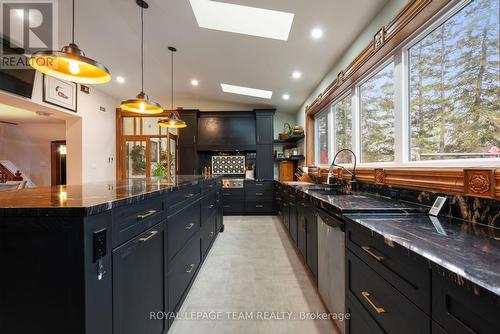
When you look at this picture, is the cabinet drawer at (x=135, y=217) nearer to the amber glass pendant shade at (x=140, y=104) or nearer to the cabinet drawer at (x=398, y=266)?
the cabinet drawer at (x=398, y=266)

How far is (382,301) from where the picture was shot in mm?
939

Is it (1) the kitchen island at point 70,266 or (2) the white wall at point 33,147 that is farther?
(2) the white wall at point 33,147

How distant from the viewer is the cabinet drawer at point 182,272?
1.50 m

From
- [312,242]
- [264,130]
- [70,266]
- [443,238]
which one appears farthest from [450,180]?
[264,130]

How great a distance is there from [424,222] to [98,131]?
6036 mm

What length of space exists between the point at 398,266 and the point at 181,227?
4.70 feet

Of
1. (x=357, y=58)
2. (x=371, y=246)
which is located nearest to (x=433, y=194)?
(x=371, y=246)

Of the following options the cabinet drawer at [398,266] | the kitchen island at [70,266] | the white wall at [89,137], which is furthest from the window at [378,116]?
the white wall at [89,137]

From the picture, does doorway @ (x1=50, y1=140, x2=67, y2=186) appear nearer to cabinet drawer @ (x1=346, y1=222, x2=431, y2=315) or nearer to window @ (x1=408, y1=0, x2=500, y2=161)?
cabinet drawer @ (x1=346, y1=222, x2=431, y2=315)

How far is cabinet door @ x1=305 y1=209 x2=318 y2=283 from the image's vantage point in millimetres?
1933

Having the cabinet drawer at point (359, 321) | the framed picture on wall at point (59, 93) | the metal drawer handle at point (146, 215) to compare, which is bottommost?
the cabinet drawer at point (359, 321)

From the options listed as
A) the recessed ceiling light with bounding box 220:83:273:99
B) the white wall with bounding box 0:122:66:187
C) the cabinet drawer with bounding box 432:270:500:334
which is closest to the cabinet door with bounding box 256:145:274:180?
the recessed ceiling light with bounding box 220:83:273:99

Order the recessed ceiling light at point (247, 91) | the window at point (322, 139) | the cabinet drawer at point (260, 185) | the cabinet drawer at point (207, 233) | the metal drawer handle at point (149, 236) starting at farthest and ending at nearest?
the cabinet drawer at point (260, 185) → the recessed ceiling light at point (247, 91) → the window at point (322, 139) → the cabinet drawer at point (207, 233) → the metal drawer handle at point (149, 236)

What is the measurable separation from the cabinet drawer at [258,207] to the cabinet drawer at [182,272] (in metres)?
3.03
